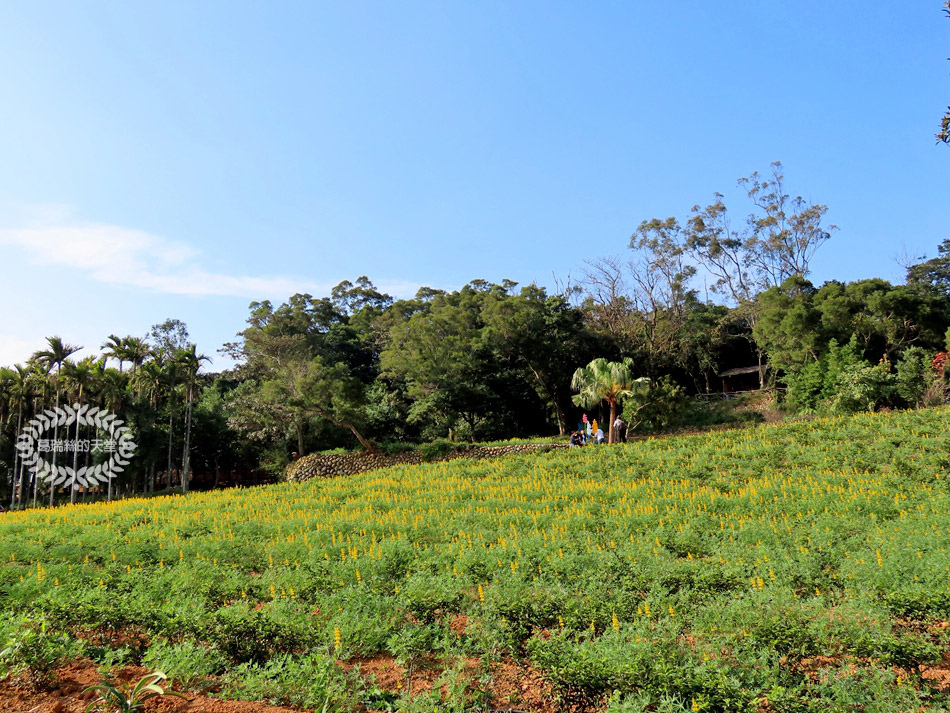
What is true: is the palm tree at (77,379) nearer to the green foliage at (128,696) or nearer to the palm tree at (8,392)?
the palm tree at (8,392)

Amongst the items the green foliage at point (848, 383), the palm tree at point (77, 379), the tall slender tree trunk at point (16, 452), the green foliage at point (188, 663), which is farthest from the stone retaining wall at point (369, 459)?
the green foliage at point (188, 663)

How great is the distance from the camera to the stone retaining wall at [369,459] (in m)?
24.5

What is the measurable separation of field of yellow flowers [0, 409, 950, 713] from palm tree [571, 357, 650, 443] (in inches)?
384

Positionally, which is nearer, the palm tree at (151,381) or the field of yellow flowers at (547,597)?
the field of yellow flowers at (547,597)

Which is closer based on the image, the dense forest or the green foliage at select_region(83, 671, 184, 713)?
the green foliage at select_region(83, 671, 184, 713)

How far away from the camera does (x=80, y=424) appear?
28.2m

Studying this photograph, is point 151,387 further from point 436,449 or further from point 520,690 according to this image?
point 520,690

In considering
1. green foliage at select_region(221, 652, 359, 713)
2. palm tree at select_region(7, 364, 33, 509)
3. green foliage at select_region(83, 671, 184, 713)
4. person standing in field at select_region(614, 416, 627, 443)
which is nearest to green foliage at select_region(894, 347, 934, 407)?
person standing in field at select_region(614, 416, 627, 443)

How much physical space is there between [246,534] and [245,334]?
3132 centimetres

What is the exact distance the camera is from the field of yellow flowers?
397 centimetres

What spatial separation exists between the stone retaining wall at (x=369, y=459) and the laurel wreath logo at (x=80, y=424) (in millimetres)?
9507

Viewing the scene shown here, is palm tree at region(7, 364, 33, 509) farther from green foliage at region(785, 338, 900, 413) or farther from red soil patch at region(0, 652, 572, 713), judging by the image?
green foliage at region(785, 338, 900, 413)

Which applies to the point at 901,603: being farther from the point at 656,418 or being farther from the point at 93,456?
the point at 93,456

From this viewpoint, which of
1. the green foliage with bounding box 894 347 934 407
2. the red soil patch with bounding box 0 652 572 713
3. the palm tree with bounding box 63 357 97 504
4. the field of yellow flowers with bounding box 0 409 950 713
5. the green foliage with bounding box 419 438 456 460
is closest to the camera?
the red soil patch with bounding box 0 652 572 713
